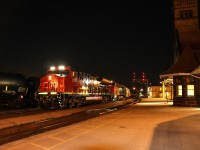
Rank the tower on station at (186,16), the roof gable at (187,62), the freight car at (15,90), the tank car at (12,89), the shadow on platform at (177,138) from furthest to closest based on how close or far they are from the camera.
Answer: the tower on station at (186,16), the roof gable at (187,62), the freight car at (15,90), the tank car at (12,89), the shadow on platform at (177,138)

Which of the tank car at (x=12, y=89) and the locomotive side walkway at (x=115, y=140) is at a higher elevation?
the tank car at (x=12, y=89)

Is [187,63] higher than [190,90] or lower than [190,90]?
higher

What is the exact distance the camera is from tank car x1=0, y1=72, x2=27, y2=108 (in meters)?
23.7

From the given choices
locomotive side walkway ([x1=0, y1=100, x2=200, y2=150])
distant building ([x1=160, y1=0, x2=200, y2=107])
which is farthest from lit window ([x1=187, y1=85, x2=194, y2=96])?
locomotive side walkway ([x1=0, y1=100, x2=200, y2=150])

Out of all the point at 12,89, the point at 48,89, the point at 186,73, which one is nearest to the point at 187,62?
the point at 186,73

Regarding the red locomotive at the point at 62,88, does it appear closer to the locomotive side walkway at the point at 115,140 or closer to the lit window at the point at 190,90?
the lit window at the point at 190,90

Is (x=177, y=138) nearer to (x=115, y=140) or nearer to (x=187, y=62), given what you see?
(x=115, y=140)

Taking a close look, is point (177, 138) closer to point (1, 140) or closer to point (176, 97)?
point (1, 140)

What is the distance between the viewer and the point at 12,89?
24719 millimetres

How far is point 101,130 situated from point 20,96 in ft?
55.2

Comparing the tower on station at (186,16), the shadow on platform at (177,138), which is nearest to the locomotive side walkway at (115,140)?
the shadow on platform at (177,138)

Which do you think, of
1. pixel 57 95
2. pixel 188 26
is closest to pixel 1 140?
pixel 57 95

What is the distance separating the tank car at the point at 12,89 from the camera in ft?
→ 77.8

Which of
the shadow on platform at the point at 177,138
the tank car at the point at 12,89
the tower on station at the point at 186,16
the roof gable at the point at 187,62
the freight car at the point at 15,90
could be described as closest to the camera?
the shadow on platform at the point at 177,138
